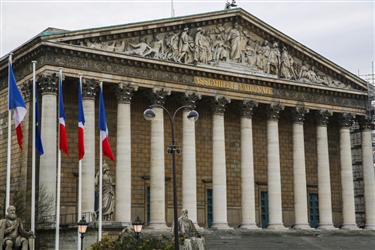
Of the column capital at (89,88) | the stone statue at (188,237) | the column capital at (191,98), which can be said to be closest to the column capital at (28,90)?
the column capital at (89,88)

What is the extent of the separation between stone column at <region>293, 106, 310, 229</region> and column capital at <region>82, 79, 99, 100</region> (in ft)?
50.6

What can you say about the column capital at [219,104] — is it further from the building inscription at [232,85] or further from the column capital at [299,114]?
the column capital at [299,114]

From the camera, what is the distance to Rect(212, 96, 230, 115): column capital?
43.6 metres

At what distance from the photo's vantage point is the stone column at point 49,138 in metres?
36.6

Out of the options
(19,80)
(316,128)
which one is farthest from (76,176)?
(316,128)

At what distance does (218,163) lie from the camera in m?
42.9

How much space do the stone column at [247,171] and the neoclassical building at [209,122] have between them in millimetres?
70

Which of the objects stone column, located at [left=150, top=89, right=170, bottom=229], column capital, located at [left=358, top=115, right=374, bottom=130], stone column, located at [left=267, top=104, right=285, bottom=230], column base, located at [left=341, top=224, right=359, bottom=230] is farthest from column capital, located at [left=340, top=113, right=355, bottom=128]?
stone column, located at [left=150, top=89, right=170, bottom=229]

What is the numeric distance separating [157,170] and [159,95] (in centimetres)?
461

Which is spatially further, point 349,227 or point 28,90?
point 349,227

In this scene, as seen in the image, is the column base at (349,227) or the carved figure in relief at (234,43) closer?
the carved figure in relief at (234,43)

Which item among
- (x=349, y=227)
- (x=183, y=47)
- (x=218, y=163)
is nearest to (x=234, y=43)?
(x=183, y=47)

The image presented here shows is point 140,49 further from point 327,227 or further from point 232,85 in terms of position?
point 327,227

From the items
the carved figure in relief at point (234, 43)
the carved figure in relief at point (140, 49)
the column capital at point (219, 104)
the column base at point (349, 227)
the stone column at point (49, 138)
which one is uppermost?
the carved figure in relief at point (234, 43)
